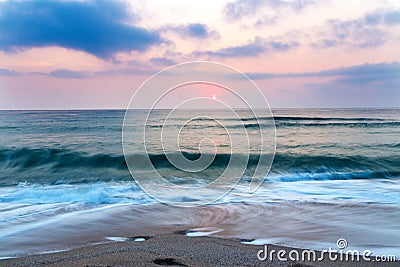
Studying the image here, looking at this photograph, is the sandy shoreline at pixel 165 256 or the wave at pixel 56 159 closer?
the sandy shoreline at pixel 165 256

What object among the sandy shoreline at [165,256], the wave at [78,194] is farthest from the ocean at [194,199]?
the sandy shoreline at [165,256]

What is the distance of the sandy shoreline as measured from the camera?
3.61 m

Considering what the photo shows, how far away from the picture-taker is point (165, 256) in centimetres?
378

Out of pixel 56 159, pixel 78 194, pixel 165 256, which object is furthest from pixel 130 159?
pixel 165 256

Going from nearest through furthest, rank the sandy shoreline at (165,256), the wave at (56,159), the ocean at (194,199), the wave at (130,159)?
the sandy shoreline at (165,256)
the ocean at (194,199)
the wave at (130,159)
the wave at (56,159)

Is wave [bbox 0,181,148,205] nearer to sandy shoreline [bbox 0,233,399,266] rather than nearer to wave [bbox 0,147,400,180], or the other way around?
wave [bbox 0,147,400,180]

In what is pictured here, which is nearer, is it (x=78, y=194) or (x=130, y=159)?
(x=78, y=194)

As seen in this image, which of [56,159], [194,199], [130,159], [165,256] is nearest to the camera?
[165,256]

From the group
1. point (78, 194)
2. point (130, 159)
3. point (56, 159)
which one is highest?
point (130, 159)

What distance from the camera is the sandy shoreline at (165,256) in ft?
11.8

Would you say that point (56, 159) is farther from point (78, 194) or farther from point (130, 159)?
point (78, 194)

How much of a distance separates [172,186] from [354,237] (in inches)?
242

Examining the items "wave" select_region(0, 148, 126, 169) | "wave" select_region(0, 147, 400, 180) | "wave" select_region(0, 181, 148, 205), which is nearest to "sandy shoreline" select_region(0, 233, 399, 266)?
"wave" select_region(0, 181, 148, 205)

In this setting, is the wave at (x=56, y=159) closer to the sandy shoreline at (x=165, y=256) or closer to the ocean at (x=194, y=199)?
the ocean at (x=194, y=199)
